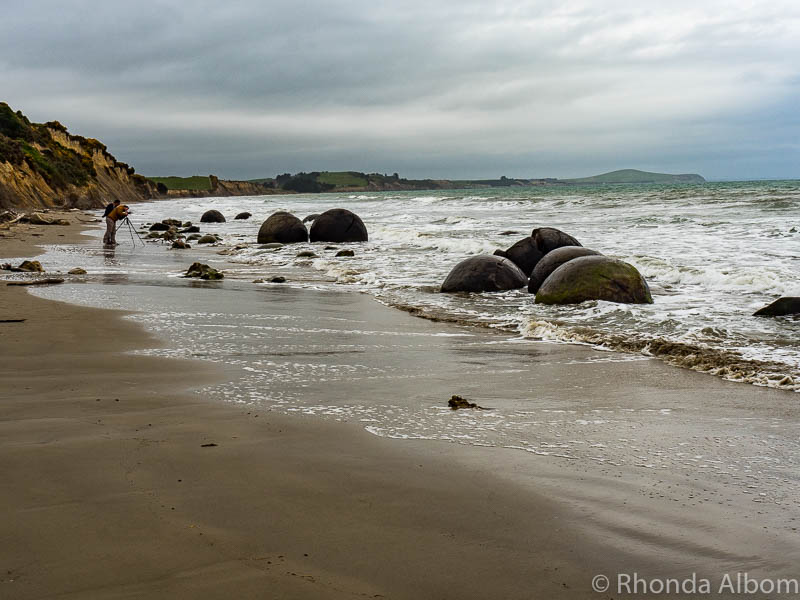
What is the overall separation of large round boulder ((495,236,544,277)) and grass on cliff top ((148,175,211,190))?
133 m

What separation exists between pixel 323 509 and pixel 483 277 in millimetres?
8363

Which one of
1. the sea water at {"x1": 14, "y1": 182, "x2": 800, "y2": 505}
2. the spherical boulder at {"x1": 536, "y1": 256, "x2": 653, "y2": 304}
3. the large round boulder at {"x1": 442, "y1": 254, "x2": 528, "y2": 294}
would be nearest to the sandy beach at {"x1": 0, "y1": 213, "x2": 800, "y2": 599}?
the sea water at {"x1": 14, "y1": 182, "x2": 800, "y2": 505}

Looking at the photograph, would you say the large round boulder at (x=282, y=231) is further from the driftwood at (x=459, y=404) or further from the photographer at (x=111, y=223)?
the driftwood at (x=459, y=404)

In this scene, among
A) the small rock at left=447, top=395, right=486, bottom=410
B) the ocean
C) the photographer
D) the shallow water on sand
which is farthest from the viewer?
the photographer

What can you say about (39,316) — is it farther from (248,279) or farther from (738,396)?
(738,396)

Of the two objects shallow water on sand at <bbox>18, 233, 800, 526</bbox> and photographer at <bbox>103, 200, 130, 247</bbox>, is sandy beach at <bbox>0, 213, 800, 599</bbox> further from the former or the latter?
photographer at <bbox>103, 200, 130, 247</bbox>

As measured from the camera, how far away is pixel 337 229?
2267 cm

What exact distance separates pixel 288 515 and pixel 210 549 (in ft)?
1.23

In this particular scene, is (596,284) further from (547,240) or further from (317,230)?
(317,230)

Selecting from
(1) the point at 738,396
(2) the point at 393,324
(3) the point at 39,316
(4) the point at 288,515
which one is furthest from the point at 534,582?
(3) the point at 39,316

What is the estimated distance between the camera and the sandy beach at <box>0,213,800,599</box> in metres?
2.17

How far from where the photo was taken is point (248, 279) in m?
12.9

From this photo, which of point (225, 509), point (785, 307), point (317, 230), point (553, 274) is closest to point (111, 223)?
point (317, 230)

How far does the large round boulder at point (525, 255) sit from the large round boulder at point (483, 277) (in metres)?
1.05
